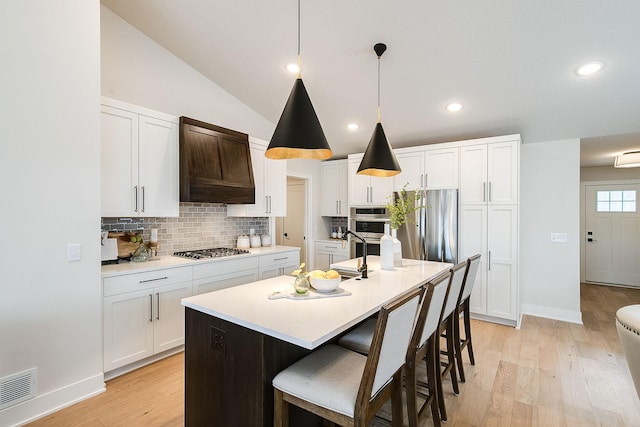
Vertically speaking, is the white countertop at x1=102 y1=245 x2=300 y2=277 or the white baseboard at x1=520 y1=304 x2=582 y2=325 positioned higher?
the white countertop at x1=102 y1=245 x2=300 y2=277

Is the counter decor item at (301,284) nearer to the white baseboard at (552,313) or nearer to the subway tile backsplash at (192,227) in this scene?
the subway tile backsplash at (192,227)

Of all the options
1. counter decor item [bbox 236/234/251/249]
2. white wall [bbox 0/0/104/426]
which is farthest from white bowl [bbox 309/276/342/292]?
counter decor item [bbox 236/234/251/249]

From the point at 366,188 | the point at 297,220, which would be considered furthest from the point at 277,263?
the point at 297,220

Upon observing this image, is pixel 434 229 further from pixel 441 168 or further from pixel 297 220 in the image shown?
pixel 297 220

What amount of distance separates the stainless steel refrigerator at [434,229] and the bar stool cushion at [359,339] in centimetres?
233

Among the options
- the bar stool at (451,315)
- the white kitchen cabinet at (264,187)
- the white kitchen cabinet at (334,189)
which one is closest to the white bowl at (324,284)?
the bar stool at (451,315)

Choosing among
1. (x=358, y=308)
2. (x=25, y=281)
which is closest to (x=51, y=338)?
(x=25, y=281)

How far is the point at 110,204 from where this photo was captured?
2654 millimetres

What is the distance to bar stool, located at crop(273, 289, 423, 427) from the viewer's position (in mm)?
1236

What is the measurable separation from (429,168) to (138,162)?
3.44 metres

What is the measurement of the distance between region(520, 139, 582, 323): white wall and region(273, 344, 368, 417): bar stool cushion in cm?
375

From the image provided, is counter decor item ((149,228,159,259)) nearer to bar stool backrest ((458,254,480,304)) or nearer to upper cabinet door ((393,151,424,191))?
bar stool backrest ((458,254,480,304))

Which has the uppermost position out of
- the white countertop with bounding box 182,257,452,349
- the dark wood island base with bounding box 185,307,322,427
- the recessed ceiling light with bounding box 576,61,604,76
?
the recessed ceiling light with bounding box 576,61,604,76

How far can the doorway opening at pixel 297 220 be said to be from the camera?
5504 mm
